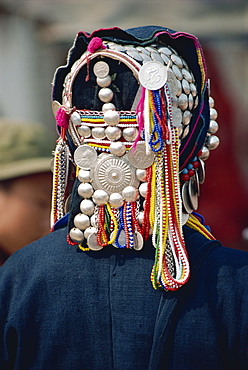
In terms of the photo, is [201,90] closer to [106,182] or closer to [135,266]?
[106,182]

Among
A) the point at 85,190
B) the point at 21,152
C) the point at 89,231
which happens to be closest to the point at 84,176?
the point at 85,190

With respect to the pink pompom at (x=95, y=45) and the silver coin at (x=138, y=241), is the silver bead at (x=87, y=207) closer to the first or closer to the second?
the silver coin at (x=138, y=241)

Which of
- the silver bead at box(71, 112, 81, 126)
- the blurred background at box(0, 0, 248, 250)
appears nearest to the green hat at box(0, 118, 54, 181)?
the blurred background at box(0, 0, 248, 250)

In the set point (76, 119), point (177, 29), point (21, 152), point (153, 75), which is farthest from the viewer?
point (177, 29)

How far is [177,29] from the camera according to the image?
3.47 meters

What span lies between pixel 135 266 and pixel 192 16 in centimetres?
263

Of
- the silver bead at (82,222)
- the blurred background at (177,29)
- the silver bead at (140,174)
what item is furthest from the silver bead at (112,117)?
the blurred background at (177,29)

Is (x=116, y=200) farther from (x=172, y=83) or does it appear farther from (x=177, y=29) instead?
(x=177, y=29)

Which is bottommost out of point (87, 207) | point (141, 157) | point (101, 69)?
point (87, 207)

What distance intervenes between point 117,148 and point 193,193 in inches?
10.3

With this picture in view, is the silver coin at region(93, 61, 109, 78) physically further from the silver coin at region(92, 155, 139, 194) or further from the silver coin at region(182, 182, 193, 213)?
the silver coin at region(182, 182, 193, 213)

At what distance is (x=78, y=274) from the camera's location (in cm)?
125

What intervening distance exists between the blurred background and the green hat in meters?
0.99

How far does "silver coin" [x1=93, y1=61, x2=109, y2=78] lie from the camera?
1.21 m
